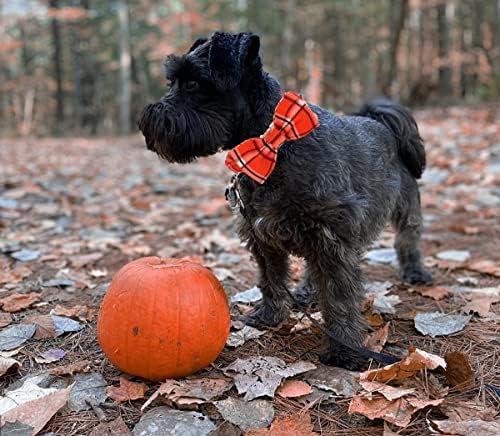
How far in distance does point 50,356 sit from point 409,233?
3.05 meters

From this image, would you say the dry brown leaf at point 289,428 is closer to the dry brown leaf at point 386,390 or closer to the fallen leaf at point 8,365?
the dry brown leaf at point 386,390

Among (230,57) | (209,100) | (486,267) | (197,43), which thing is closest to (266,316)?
(209,100)

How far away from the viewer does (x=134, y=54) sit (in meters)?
33.9

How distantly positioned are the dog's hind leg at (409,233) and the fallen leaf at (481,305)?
0.61 m

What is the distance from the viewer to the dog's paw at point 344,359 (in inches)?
118

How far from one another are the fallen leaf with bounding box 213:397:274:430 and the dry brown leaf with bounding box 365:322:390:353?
0.89 m

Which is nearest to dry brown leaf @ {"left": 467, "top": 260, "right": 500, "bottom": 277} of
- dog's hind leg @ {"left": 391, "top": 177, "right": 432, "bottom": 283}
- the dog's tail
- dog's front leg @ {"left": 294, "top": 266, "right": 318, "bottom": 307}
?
dog's hind leg @ {"left": 391, "top": 177, "right": 432, "bottom": 283}

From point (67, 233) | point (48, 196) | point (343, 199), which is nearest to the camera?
point (343, 199)

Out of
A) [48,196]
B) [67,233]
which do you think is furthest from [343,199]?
[48,196]

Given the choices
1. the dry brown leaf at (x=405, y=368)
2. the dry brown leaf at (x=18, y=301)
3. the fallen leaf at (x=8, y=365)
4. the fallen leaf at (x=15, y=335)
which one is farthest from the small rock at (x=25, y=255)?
the dry brown leaf at (x=405, y=368)

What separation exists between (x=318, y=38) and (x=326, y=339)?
3373 cm

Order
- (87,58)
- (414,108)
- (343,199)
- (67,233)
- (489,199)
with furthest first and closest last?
1. (87,58)
2. (414,108)
3. (489,199)
4. (67,233)
5. (343,199)

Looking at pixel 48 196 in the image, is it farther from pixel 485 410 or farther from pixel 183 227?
pixel 485 410

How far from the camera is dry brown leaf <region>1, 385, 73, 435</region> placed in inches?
90.3
